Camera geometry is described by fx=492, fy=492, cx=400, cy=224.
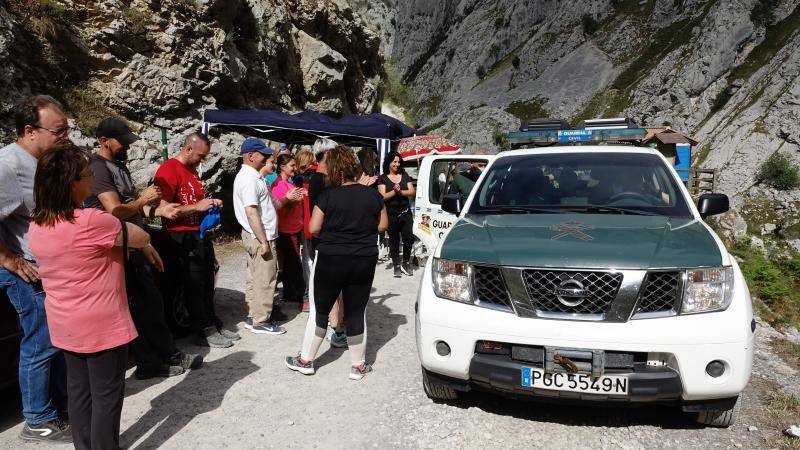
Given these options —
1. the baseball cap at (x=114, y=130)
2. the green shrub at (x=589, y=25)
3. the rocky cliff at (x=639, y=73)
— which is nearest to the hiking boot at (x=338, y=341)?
the baseball cap at (x=114, y=130)

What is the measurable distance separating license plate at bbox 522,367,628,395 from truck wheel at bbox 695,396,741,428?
29.1 inches

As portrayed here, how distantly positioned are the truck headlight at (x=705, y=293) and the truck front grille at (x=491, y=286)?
3.25 feet

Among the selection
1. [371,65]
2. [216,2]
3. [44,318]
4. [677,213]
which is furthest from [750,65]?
[44,318]

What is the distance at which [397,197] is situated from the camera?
765 cm

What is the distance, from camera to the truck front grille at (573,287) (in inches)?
111

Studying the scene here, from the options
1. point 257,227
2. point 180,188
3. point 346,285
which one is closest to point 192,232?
point 180,188

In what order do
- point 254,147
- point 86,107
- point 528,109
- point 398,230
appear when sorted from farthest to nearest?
point 528,109 < point 86,107 < point 398,230 < point 254,147

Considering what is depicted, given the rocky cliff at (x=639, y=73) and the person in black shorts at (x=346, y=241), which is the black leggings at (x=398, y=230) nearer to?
the person in black shorts at (x=346, y=241)

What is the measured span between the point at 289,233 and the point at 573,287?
11.9ft

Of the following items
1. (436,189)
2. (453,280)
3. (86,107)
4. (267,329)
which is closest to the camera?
(453,280)

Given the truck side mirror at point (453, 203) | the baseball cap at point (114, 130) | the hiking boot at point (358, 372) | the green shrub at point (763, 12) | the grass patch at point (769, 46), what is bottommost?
the hiking boot at point (358, 372)

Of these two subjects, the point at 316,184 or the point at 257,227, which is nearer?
the point at 257,227

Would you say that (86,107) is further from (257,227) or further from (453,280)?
(453,280)

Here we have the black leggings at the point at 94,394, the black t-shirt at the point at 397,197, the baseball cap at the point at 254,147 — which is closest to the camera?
the black leggings at the point at 94,394
